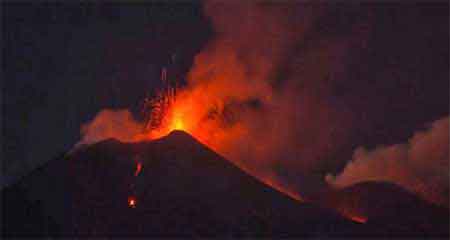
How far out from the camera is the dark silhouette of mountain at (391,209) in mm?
23109

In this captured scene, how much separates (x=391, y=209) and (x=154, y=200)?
12101 millimetres

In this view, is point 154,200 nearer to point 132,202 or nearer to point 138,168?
point 132,202

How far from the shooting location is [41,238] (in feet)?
65.3

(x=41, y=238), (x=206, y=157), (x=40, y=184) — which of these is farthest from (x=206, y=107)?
(x=41, y=238)

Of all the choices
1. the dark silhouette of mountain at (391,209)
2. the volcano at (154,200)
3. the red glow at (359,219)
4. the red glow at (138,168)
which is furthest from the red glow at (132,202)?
the red glow at (359,219)

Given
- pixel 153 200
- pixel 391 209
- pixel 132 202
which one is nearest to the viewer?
pixel 153 200

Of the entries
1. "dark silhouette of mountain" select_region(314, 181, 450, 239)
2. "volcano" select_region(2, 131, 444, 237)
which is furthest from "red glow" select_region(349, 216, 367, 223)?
"volcano" select_region(2, 131, 444, 237)

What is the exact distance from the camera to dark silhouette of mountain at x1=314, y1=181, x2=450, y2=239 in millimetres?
23109

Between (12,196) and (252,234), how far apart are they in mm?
10371

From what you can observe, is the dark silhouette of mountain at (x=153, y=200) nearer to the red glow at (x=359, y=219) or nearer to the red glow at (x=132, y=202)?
the red glow at (x=132, y=202)

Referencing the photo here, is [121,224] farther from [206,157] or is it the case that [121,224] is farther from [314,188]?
[314,188]

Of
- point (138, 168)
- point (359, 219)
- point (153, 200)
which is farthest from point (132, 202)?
point (359, 219)

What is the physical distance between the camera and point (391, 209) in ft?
87.0

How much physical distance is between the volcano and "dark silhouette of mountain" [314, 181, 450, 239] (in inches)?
67.8
